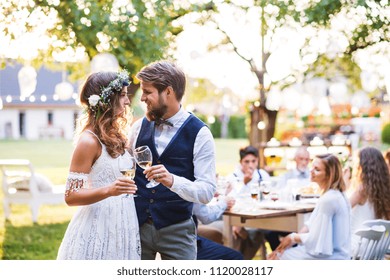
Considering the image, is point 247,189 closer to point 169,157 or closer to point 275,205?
point 275,205

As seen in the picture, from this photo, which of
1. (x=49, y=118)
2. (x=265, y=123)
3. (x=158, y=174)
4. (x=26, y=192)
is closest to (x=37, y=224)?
(x=26, y=192)

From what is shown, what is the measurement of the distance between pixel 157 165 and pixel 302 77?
574cm

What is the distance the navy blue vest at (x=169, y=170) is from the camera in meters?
2.90

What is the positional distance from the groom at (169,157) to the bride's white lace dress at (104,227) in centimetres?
7

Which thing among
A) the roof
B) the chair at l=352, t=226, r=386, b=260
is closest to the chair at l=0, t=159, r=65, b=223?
the roof

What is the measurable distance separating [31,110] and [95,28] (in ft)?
5.22

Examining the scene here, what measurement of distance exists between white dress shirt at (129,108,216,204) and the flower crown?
7.6 inches

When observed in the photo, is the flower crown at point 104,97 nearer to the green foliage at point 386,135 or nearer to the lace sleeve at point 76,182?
the lace sleeve at point 76,182

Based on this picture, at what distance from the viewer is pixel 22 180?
303 inches

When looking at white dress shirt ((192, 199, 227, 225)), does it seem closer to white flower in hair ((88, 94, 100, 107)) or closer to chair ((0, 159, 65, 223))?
white flower in hair ((88, 94, 100, 107))

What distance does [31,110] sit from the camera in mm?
6844

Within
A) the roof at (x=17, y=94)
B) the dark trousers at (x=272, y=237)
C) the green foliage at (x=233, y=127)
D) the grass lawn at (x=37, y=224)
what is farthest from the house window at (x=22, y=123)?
the green foliage at (x=233, y=127)
